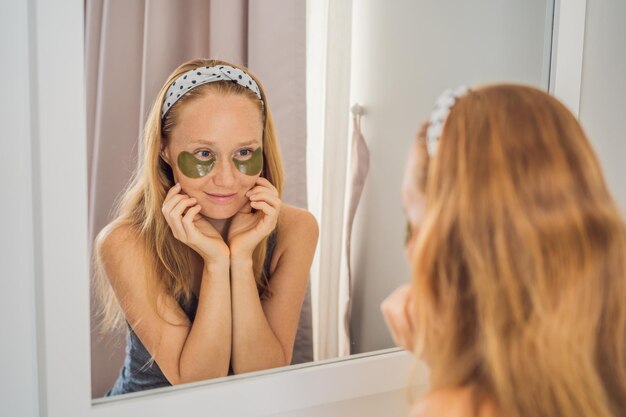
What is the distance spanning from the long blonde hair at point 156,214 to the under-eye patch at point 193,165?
0.07 feet

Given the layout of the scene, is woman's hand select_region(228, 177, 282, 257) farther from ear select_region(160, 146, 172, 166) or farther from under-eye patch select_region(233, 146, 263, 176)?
ear select_region(160, 146, 172, 166)

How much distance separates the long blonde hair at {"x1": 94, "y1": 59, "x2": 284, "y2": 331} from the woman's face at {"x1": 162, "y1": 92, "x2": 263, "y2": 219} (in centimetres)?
1

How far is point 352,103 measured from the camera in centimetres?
96

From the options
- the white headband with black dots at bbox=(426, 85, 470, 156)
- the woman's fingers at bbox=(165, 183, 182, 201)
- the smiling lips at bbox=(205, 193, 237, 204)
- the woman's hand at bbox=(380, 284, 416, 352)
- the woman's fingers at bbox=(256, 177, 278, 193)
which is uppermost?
the white headband with black dots at bbox=(426, 85, 470, 156)

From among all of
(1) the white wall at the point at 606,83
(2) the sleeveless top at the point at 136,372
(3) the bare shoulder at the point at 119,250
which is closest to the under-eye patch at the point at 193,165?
(3) the bare shoulder at the point at 119,250

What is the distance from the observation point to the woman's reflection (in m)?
0.81

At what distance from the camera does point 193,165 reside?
2.73ft

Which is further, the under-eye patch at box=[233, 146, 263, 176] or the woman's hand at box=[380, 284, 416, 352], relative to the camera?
the under-eye patch at box=[233, 146, 263, 176]

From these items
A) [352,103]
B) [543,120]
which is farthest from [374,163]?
[543,120]

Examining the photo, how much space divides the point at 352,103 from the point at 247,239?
286 millimetres

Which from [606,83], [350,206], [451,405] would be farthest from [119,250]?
[606,83]

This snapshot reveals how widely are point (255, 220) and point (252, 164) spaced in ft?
0.29

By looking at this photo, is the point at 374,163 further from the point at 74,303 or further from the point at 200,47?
the point at 74,303

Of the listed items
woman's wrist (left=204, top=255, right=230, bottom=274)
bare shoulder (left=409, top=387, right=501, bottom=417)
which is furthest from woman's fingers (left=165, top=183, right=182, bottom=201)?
bare shoulder (left=409, top=387, right=501, bottom=417)
